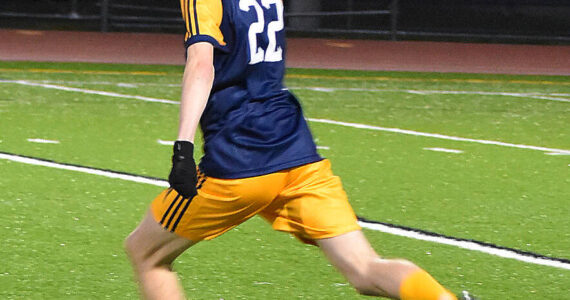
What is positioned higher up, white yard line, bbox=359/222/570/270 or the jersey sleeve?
the jersey sleeve

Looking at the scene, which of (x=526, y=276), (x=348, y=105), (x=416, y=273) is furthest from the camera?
(x=348, y=105)

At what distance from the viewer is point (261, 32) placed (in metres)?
4.26

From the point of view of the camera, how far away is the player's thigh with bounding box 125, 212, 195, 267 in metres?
4.34

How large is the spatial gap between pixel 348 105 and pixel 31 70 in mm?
4910

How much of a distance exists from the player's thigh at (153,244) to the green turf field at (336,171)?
3.52 feet

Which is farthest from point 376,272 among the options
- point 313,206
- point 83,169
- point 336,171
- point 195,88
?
point 83,169

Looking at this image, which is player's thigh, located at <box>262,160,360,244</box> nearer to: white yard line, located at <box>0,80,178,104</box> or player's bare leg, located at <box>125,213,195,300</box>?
player's bare leg, located at <box>125,213,195,300</box>

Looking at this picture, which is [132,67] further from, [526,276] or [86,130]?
[526,276]

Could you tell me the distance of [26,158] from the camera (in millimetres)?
9031

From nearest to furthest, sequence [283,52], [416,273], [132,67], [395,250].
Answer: [416,273]
[283,52]
[395,250]
[132,67]

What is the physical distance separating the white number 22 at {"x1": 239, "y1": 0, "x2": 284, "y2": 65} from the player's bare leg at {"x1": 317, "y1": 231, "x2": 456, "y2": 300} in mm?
664

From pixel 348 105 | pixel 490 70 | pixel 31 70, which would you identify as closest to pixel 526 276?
pixel 348 105

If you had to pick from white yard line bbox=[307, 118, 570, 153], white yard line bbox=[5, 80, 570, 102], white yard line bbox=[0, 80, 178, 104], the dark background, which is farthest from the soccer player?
the dark background

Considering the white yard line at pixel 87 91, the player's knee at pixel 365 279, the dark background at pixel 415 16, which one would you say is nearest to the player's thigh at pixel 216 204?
the player's knee at pixel 365 279
